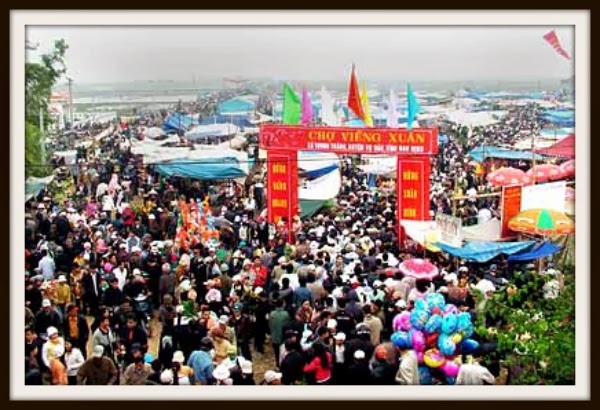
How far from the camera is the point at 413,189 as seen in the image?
13422 millimetres

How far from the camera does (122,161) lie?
17859mm

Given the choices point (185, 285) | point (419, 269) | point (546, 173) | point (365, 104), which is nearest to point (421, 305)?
point (419, 269)

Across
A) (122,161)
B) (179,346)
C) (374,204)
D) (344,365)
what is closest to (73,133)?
(122,161)

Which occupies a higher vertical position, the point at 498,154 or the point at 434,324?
the point at 498,154

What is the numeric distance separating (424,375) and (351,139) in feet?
13.5

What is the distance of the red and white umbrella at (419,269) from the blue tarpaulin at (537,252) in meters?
1.01

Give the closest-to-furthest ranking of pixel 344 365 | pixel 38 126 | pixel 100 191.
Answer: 1. pixel 344 365
2. pixel 38 126
3. pixel 100 191

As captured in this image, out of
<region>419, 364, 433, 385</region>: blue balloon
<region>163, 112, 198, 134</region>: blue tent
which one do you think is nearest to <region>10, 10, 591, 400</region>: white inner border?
<region>419, 364, 433, 385</region>: blue balloon

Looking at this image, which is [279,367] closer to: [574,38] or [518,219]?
[518,219]

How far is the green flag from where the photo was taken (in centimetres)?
1461

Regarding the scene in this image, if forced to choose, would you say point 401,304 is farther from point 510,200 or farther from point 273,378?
point 510,200

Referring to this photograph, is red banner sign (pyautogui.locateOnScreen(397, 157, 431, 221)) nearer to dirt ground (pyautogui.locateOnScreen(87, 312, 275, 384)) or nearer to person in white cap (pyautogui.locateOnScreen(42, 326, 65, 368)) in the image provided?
dirt ground (pyautogui.locateOnScreen(87, 312, 275, 384))

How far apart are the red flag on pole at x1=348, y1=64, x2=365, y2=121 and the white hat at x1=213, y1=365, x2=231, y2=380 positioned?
17.4ft

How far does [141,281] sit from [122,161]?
6.27 metres
